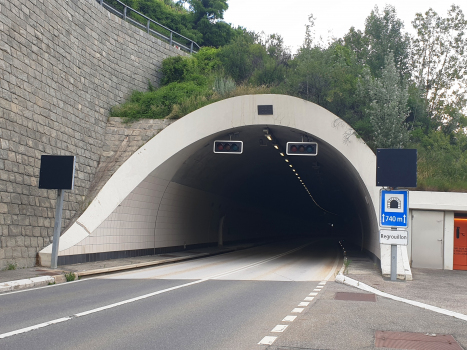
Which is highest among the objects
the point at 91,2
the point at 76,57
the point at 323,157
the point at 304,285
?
the point at 91,2

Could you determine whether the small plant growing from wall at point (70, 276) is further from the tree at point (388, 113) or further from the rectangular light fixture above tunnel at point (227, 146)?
the tree at point (388, 113)

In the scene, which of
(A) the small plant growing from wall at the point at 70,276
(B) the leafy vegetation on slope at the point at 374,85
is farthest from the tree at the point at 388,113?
(A) the small plant growing from wall at the point at 70,276

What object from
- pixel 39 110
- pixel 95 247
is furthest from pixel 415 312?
pixel 39 110

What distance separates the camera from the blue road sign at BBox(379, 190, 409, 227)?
16.1 meters

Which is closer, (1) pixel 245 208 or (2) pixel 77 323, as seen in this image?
(2) pixel 77 323

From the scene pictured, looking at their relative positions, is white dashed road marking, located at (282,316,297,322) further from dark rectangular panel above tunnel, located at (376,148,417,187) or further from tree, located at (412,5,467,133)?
tree, located at (412,5,467,133)

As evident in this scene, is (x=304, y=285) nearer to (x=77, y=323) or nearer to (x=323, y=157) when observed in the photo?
(x=77, y=323)

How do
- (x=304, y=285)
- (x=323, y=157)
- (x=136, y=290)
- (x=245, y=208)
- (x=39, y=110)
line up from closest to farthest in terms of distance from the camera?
(x=136, y=290)
(x=304, y=285)
(x=39, y=110)
(x=323, y=157)
(x=245, y=208)

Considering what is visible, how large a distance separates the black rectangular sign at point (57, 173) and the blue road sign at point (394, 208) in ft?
33.1

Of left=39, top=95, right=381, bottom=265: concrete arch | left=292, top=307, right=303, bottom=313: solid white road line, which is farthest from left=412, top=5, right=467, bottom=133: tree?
left=292, top=307, right=303, bottom=313: solid white road line

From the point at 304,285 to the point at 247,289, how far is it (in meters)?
2.10

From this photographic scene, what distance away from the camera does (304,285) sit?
1530 cm

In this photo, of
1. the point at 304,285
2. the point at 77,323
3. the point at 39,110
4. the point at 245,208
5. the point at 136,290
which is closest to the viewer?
the point at 77,323

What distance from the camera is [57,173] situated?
17516 millimetres
